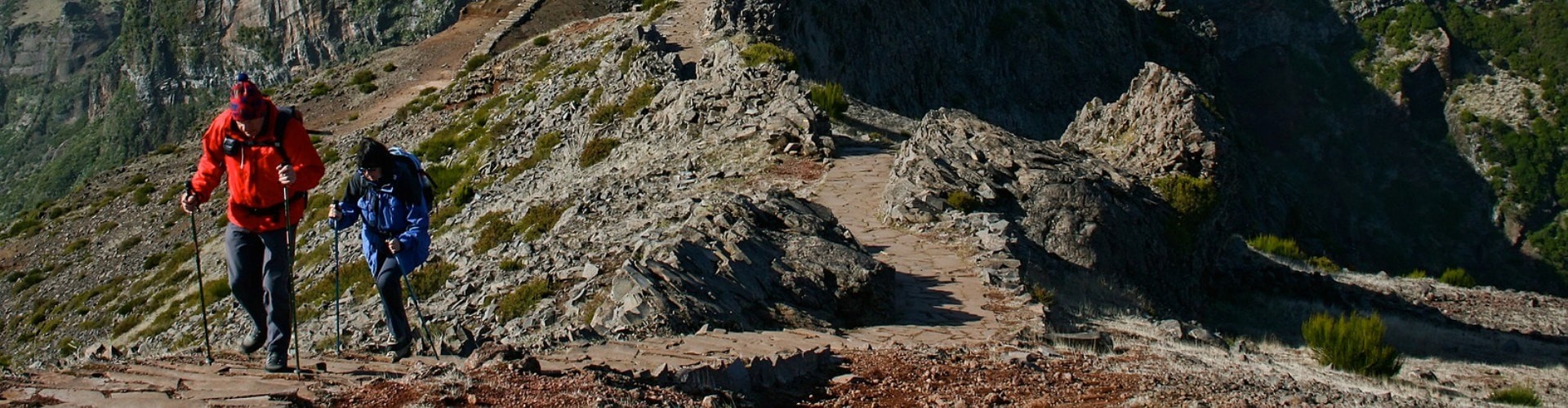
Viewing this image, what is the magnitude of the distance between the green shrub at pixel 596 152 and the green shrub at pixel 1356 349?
13.6 meters

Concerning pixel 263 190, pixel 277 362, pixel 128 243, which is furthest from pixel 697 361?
pixel 128 243

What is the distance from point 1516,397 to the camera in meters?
13.4

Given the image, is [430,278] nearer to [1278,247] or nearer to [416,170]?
[416,170]

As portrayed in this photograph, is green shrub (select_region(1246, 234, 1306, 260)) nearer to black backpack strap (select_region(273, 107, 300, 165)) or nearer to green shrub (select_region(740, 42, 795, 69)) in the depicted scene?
green shrub (select_region(740, 42, 795, 69))

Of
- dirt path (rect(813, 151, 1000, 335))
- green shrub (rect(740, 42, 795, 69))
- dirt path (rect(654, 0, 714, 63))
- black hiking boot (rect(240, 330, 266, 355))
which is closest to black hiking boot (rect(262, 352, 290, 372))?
black hiking boot (rect(240, 330, 266, 355))

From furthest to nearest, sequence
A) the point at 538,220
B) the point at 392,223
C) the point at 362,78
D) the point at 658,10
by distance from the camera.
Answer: the point at 362,78
the point at 658,10
the point at 538,220
the point at 392,223

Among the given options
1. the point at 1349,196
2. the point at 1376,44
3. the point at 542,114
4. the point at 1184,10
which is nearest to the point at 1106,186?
the point at 542,114

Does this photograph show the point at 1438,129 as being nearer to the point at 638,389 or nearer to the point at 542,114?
the point at 542,114

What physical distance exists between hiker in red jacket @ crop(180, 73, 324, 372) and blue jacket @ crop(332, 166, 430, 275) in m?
0.67

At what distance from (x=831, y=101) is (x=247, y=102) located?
17.0 meters

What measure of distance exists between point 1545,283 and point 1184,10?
18.1 meters

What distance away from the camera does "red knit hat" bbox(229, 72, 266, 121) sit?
9031 millimetres

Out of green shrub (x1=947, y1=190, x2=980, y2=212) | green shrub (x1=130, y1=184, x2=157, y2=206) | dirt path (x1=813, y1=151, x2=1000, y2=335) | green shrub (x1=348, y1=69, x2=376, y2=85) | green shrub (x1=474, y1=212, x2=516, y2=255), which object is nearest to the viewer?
dirt path (x1=813, y1=151, x2=1000, y2=335)

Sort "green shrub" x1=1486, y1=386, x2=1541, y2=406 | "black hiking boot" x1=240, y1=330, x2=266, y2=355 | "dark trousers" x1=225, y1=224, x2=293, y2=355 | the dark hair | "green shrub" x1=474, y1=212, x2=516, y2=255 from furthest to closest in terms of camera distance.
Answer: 1. "green shrub" x1=474, y1=212, x2=516, y2=255
2. "green shrub" x1=1486, y1=386, x2=1541, y2=406
3. the dark hair
4. "black hiking boot" x1=240, y1=330, x2=266, y2=355
5. "dark trousers" x1=225, y1=224, x2=293, y2=355
